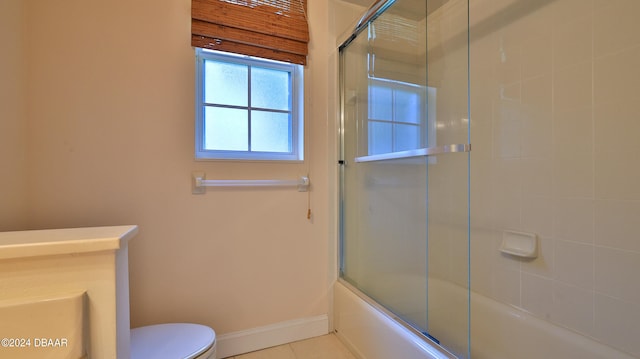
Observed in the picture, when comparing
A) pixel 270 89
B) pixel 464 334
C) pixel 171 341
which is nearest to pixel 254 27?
pixel 270 89

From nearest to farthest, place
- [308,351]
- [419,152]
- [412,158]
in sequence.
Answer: [419,152] → [412,158] → [308,351]

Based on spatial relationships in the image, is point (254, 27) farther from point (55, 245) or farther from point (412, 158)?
point (55, 245)

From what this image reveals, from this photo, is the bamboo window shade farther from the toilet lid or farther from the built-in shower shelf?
the toilet lid

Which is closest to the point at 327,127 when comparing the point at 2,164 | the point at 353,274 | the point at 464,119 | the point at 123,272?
the point at 464,119

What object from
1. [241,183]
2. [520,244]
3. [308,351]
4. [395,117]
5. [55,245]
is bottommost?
[308,351]

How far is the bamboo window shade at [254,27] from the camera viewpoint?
1480 mm

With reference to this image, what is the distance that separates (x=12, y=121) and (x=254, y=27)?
118cm

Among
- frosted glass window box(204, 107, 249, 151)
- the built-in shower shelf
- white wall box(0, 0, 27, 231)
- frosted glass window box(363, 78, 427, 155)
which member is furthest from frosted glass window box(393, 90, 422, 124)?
white wall box(0, 0, 27, 231)

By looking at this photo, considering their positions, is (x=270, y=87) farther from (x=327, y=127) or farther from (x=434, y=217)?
(x=434, y=217)

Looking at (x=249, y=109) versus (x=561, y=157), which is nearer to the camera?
(x=561, y=157)

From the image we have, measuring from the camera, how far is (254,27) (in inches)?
61.9

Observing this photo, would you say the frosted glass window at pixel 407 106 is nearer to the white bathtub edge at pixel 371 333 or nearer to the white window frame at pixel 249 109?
the white window frame at pixel 249 109

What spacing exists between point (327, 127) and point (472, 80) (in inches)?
35.0

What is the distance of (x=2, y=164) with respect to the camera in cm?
107
